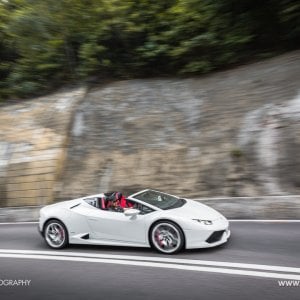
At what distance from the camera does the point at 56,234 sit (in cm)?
853

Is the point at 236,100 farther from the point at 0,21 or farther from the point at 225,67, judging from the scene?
the point at 0,21

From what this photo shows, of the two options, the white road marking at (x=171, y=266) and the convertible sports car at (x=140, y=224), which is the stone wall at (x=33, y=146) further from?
the white road marking at (x=171, y=266)

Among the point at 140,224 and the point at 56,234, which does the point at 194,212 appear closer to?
the point at 140,224

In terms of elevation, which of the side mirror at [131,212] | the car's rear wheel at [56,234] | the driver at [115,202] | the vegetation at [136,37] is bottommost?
the car's rear wheel at [56,234]

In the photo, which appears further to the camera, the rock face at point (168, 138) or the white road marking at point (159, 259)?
the rock face at point (168, 138)

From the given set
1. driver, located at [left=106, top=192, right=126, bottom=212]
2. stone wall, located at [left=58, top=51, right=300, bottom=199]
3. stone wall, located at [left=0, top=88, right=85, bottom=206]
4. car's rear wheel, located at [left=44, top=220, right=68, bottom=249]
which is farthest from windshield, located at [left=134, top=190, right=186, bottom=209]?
stone wall, located at [left=0, top=88, right=85, bottom=206]

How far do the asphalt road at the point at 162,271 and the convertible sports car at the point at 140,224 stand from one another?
9.1 inches

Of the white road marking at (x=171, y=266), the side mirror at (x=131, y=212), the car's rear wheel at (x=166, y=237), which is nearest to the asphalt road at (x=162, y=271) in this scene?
the white road marking at (x=171, y=266)

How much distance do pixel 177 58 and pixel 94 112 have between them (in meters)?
4.26

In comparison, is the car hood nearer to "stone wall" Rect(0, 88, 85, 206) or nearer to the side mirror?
the side mirror

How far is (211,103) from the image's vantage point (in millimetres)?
14469

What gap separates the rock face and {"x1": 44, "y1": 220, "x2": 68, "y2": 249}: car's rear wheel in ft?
14.7

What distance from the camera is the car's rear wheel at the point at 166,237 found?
23.6 ft

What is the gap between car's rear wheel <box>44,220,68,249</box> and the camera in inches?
330
